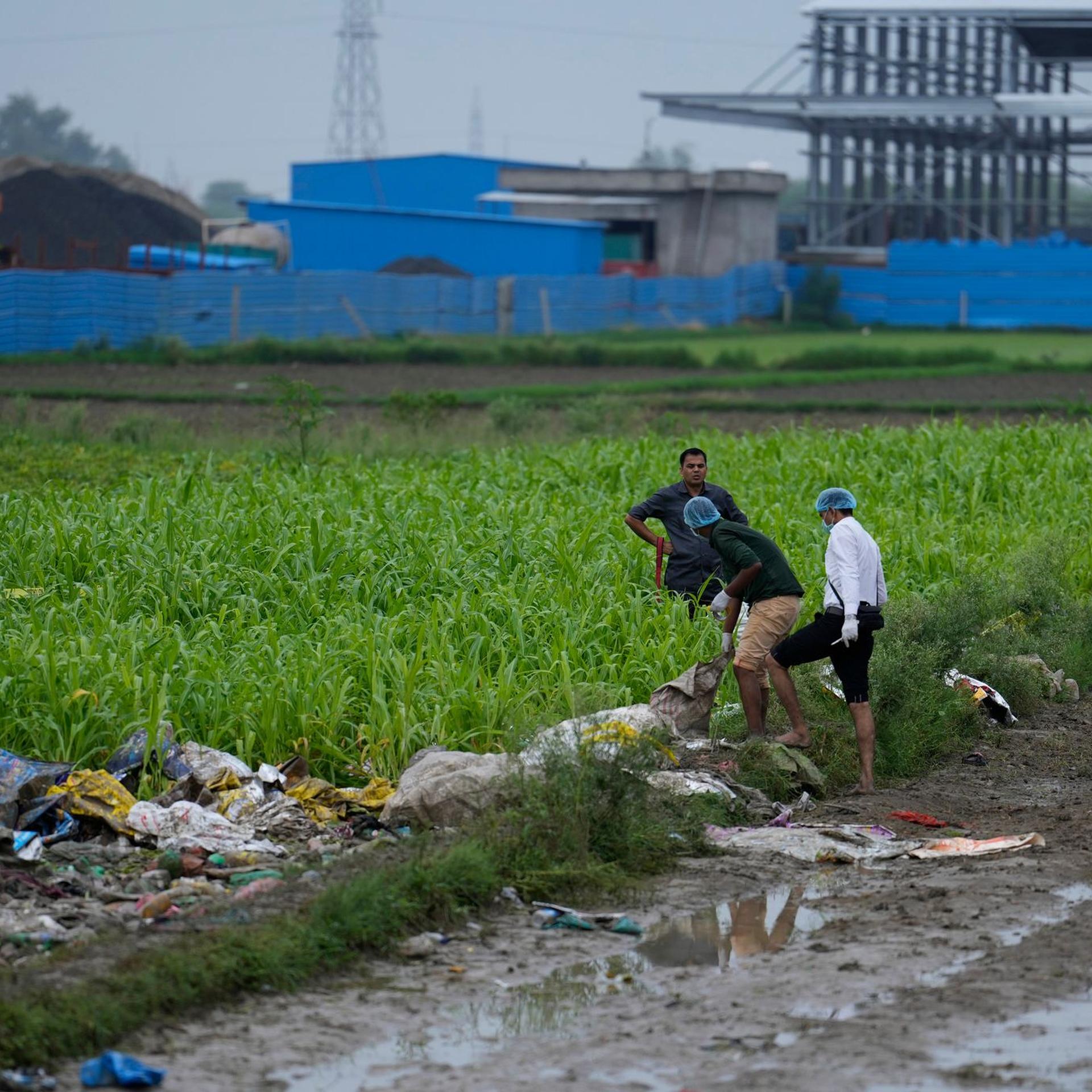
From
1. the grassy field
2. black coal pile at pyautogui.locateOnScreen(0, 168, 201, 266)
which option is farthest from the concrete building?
black coal pile at pyautogui.locateOnScreen(0, 168, 201, 266)

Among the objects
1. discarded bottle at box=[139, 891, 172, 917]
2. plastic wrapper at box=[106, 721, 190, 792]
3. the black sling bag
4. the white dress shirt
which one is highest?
the white dress shirt

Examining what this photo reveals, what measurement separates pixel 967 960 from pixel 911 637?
4.77 m

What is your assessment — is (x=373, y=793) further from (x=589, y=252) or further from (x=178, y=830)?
(x=589, y=252)

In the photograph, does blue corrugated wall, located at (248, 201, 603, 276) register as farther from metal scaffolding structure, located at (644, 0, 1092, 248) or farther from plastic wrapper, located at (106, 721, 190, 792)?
plastic wrapper, located at (106, 721, 190, 792)

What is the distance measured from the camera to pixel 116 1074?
15.3ft

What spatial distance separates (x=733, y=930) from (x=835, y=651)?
101 inches

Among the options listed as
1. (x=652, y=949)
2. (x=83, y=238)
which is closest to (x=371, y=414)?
(x=652, y=949)

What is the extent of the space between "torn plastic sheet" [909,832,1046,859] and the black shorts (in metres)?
1.28

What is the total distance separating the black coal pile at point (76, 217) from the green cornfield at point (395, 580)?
4043cm

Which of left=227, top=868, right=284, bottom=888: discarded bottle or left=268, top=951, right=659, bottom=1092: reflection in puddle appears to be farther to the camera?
left=227, top=868, right=284, bottom=888: discarded bottle

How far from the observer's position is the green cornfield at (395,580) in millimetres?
8227

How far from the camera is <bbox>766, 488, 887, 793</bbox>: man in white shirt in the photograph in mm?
8422

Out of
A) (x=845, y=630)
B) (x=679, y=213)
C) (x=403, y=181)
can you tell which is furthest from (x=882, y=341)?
(x=845, y=630)

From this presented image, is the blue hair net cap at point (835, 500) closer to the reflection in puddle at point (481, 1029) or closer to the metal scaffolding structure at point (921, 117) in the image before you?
the reflection in puddle at point (481, 1029)
